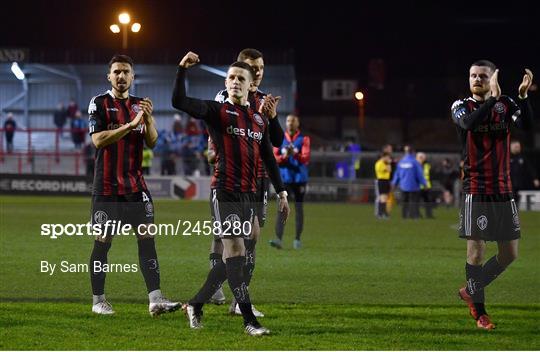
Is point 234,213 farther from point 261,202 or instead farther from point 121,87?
point 121,87

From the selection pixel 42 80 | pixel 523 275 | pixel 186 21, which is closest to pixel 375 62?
pixel 186 21

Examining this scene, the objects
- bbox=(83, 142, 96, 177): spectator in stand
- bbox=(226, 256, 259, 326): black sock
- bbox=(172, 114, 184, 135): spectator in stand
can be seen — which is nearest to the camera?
bbox=(226, 256, 259, 326): black sock

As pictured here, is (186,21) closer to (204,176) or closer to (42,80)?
(42,80)

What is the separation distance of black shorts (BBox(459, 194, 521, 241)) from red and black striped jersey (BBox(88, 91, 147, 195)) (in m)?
2.70

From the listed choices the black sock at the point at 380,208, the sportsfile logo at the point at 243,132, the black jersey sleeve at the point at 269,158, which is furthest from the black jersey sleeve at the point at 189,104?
the black sock at the point at 380,208

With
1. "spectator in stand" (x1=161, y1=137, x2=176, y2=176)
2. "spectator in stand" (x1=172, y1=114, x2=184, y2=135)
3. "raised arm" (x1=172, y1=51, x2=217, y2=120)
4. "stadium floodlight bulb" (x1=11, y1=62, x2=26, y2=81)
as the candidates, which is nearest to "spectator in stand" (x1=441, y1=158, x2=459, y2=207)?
"spectator in stand" (x1=161, y1=137, x2=176, y2=176)

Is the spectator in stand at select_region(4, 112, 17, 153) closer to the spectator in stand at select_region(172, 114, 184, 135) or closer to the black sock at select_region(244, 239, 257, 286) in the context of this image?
the spectator in stand at select_region(172, 114, 184, 135)

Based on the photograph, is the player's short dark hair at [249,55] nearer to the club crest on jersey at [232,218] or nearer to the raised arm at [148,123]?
the raised arm at [148,123]

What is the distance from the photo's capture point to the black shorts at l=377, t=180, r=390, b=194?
23734 millimetres

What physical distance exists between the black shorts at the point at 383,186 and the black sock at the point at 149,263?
1583 cm

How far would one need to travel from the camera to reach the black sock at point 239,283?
736cm

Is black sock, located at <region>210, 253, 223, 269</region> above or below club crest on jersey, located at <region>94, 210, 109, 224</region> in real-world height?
below

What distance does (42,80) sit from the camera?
1591 inches

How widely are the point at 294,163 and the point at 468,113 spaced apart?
763 cm
